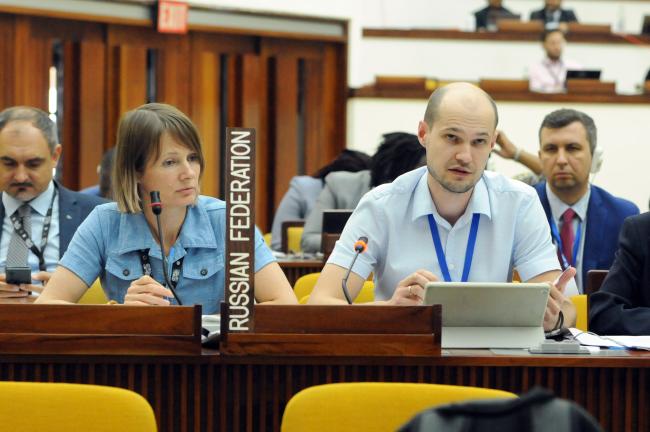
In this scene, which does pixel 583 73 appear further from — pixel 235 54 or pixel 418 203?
pixel 418 203

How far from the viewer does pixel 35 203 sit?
3.99 m

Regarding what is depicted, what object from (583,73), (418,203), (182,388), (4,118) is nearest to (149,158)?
(418,203)

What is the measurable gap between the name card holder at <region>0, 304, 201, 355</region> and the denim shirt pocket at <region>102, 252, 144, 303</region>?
2.46 ft

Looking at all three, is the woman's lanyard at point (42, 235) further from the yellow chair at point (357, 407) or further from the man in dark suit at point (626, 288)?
the yellow chair at point (357, 407)

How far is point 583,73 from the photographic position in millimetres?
9766

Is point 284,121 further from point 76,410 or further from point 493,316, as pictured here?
point 76,410

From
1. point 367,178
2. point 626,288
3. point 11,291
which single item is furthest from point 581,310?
point 367,178

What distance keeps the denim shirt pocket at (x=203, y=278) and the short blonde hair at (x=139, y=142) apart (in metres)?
0.21

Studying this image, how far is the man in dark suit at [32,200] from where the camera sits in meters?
3.92

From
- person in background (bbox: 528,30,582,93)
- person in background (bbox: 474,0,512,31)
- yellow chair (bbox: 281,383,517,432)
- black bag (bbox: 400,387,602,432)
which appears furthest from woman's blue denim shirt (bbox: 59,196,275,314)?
person in background (bbox: 474,0,512,31)

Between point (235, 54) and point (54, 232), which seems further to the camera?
point (235, 54)

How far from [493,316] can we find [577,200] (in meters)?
2.03

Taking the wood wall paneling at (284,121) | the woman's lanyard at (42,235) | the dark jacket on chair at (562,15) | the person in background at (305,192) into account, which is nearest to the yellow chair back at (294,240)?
the person in background at (305,192)

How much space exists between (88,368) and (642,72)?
9500mm
